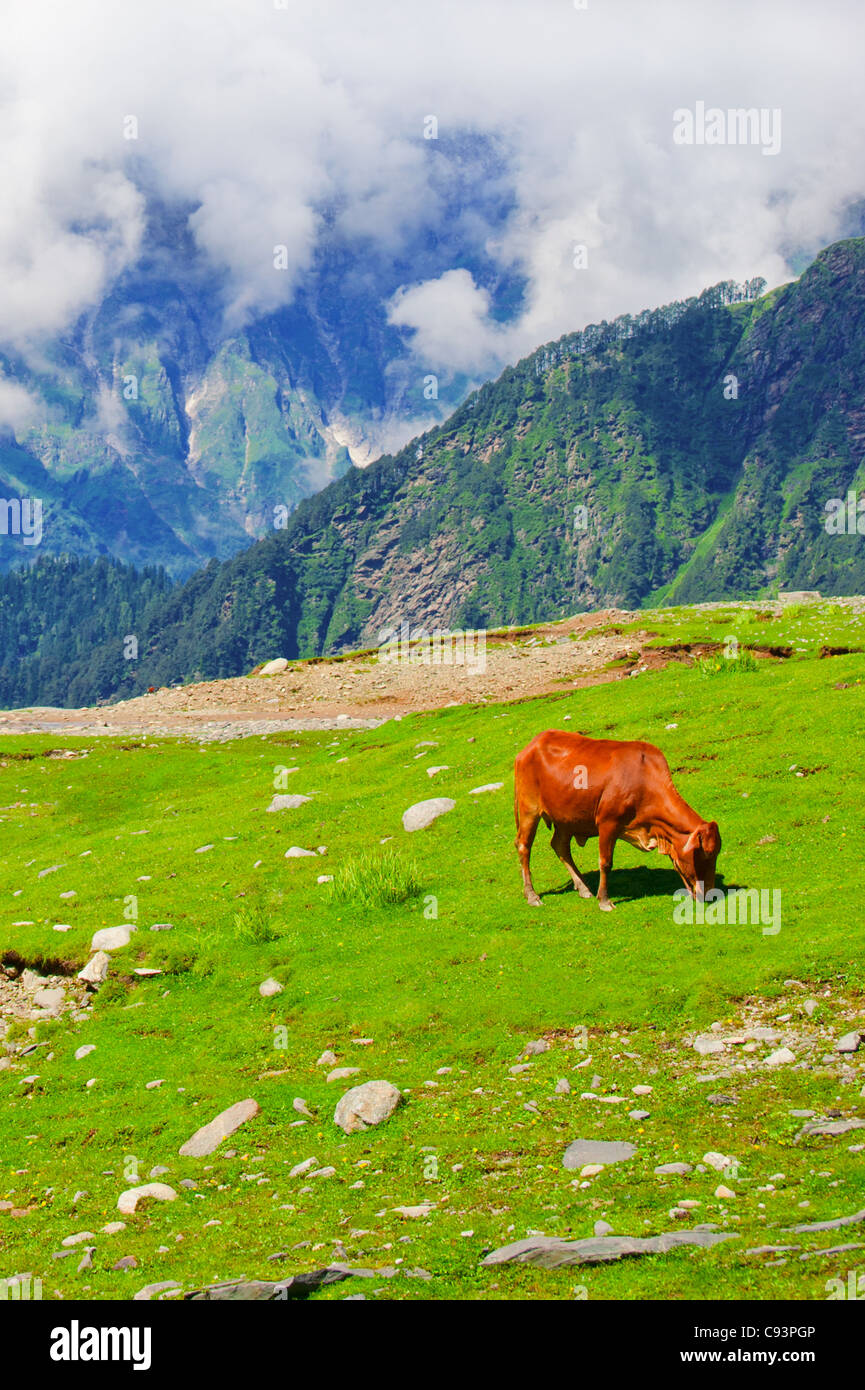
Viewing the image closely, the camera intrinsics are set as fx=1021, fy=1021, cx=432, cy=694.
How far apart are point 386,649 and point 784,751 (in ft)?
194

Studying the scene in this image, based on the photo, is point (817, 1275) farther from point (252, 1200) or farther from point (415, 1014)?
point (415, 1014)

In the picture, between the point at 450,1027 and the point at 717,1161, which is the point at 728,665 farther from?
the point at 717,1161

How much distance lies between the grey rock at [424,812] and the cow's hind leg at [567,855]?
266 inches

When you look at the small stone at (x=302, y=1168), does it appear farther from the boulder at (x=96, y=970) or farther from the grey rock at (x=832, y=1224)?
the boulder at (x=96, y=970)

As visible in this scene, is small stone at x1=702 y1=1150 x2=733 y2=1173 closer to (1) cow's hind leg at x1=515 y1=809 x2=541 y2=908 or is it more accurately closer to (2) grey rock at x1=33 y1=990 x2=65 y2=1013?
(1) cow's hind leg at x1=515 y1=809 x2=541 y2=908

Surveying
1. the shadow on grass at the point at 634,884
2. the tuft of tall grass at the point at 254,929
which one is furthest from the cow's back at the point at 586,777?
the tuft of tall grass at the point at 254,929

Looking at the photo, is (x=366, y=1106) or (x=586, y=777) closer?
(x=366, y=1106)

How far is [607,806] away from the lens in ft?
63.1

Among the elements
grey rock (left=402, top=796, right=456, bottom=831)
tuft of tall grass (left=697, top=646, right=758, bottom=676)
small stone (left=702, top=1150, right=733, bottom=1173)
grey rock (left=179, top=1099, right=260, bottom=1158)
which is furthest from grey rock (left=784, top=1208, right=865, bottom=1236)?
tuft of tall grass (left=697, top=646, right=758, bottom=676)

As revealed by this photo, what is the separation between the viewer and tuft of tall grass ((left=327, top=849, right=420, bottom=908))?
72.1 feet

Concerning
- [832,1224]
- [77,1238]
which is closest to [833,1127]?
[832,1224]

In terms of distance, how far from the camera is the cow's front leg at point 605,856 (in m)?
19.3

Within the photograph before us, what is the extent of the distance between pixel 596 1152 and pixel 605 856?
7.85 metres

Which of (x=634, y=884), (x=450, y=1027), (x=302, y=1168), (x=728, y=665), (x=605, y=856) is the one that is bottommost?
(x=302, y=1168)
